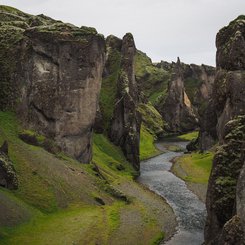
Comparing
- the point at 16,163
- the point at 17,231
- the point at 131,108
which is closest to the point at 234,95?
the point at 131,108

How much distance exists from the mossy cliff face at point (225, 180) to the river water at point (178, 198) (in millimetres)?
16164

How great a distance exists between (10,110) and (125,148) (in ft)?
160

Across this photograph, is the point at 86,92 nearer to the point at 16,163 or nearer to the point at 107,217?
the point at 16,163

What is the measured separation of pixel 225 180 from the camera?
1869 inches

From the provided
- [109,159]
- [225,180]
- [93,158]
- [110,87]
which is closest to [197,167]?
[109,159]

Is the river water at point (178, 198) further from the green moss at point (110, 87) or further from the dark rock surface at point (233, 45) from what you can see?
the dark rock surface at point (233, 45)

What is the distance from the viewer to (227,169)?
48.1m

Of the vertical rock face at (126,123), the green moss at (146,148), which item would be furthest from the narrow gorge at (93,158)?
the green moss at (146,148)

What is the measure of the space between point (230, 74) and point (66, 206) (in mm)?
53259

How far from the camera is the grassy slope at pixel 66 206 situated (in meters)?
59.7

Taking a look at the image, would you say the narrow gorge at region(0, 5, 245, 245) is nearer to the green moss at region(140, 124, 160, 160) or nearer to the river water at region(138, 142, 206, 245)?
the river water at region(138, 142, 206, 245)

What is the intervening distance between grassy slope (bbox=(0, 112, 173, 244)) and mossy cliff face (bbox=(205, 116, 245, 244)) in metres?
17.4

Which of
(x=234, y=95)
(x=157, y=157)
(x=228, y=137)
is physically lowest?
(x=157, y=157)

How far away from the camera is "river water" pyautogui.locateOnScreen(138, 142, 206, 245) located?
66562 millimetres
